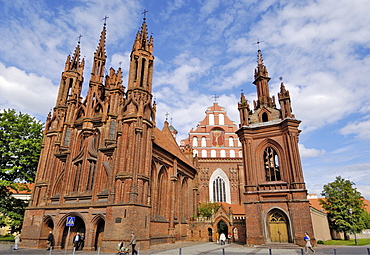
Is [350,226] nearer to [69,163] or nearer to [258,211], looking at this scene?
[258,211]

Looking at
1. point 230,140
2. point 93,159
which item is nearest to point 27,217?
point 93,159

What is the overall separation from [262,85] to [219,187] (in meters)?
19.2

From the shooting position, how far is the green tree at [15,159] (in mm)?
27297

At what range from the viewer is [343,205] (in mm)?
37250

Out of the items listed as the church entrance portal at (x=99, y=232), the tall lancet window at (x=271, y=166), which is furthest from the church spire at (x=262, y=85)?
the church entrance portal at (x=99, y=232)

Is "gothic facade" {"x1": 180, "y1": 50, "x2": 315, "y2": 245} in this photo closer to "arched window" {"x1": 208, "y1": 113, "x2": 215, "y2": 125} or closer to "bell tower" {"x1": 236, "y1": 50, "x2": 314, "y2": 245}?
"bell tower" {"x1": 236, "y1": 50, "x2": 314, "y2": 245}

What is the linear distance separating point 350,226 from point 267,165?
685 inches

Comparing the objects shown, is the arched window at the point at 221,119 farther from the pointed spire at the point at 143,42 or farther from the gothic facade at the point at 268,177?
the pointed spire at the point at 143,42

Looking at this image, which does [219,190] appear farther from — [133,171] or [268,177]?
[133,171]

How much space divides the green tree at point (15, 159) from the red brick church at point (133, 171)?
2634 mm

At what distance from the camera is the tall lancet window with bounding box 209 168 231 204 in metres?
42.6

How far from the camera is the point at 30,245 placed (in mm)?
23688

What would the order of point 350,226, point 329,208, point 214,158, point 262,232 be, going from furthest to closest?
1. point 214,158
2. point 329,208
3. point 350,226
4. point 262,232

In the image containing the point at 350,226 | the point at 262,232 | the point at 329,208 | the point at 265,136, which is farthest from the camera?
the point at 329,208
